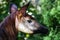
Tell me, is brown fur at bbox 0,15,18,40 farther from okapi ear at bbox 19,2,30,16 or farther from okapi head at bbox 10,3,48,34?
okapi ear at bbox 19,2,30,16

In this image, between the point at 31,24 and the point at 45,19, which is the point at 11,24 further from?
the point at 45,19

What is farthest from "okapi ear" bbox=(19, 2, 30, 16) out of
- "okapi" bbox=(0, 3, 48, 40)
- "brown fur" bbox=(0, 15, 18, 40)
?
"brown fur" bbox=(0, 15, 18, 40)

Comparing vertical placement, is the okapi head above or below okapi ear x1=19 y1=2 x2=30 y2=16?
below

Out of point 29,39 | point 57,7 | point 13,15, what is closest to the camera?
point 13,15

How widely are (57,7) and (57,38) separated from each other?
→ 0.60 metres

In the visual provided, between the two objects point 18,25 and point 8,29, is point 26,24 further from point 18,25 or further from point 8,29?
point 8,29

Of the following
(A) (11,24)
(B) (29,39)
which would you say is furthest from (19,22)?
(B) (29,39)

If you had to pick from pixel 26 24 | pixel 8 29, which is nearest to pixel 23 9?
pixel 26 24

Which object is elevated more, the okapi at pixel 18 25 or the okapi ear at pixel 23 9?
the okapi ear at pixel 23 9

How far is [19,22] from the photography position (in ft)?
18.2

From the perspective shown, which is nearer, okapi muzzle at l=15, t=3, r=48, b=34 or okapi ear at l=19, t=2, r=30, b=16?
okapi ear at l=19, t=2, r=30, b=16

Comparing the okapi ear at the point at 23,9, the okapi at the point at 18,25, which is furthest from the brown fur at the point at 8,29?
the okapi ear at the point at 23,9

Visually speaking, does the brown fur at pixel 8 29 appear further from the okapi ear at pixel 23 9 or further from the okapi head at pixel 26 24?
the okapi ear at pixel 23 9

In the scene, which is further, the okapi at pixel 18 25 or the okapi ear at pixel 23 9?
the okapi at pixel 18 25
